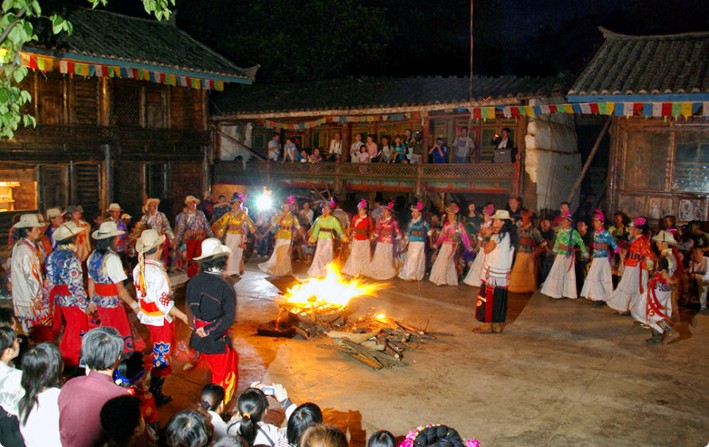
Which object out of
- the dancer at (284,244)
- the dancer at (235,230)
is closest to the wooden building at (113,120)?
the dancer at (235,230)

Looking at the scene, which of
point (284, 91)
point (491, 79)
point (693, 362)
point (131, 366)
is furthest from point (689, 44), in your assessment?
point (131, 366)

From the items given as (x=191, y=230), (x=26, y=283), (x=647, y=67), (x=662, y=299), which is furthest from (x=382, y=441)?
(x=647, y=67)

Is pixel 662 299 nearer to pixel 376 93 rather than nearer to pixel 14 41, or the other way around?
pixel 14 41

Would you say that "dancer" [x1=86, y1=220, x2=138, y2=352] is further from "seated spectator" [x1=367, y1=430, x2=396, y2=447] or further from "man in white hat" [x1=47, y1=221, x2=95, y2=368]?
"seated spectator" [x1=367, y1=430, x2=396, y2=447]

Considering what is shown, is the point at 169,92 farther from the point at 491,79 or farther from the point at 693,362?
the point at 693,362

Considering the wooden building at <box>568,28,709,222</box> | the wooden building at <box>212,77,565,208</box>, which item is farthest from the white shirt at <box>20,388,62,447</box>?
the wooden building at <box>212,77,565,208</box>

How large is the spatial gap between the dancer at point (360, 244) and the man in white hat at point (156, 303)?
7.28 meters

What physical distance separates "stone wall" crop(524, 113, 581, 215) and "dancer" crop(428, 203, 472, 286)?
9.83ft

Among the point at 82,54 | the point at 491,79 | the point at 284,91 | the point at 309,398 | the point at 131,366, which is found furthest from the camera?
the point at 284,91

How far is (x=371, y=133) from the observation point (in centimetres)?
2016

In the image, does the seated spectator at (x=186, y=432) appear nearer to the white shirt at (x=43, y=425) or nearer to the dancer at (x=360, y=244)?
the white shirt at (x=43, y=425)

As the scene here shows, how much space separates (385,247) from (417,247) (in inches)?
28.8

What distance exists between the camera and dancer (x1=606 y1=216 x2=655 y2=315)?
32.2 ft

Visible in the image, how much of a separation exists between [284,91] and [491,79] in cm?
752
